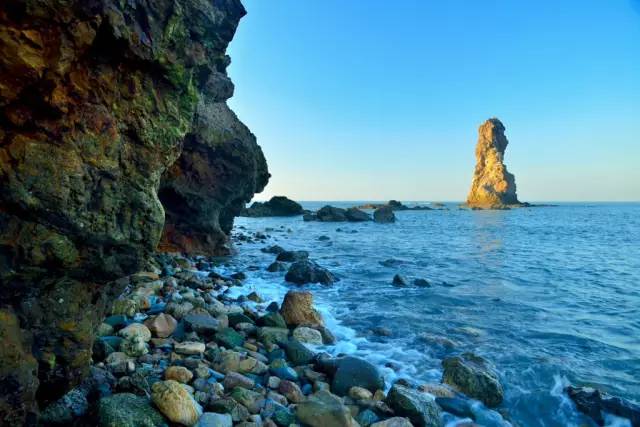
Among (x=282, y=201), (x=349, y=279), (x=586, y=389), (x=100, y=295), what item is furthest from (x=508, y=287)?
(x=282, y=201)

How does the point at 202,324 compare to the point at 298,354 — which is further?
the point at 202,324

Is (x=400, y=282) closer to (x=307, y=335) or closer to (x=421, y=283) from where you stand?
(x=421, y=283)

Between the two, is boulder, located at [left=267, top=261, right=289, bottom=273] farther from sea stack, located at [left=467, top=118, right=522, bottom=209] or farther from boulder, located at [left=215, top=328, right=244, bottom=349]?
sea stack, located at [left=467, top=118, right=522, bottom=209]

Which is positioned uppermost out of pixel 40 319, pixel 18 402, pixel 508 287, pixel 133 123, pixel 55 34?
pixel 55 34

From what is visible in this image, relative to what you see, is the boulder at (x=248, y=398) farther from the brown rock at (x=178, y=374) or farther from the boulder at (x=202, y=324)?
the boulder at (x=202, y=324)

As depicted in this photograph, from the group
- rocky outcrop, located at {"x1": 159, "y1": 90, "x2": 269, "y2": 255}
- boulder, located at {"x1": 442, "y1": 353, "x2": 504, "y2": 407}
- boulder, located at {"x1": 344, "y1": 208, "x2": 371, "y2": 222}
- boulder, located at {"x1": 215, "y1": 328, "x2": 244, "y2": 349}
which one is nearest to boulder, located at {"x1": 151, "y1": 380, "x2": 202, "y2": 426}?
boulder, located at {"x1": 215, "y1": 328, "x2": 244, "y2": 349}

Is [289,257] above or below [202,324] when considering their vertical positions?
below

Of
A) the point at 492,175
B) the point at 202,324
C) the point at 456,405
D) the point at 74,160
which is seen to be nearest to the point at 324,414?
the point at 456,405

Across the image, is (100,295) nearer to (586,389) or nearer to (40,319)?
(40,319)

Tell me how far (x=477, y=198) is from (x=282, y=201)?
89071 mm

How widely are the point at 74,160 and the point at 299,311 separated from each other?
6.59 meters

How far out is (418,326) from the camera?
10047 mm

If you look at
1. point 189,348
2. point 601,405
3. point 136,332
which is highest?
point 136,332

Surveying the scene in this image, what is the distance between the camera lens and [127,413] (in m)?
4.19
